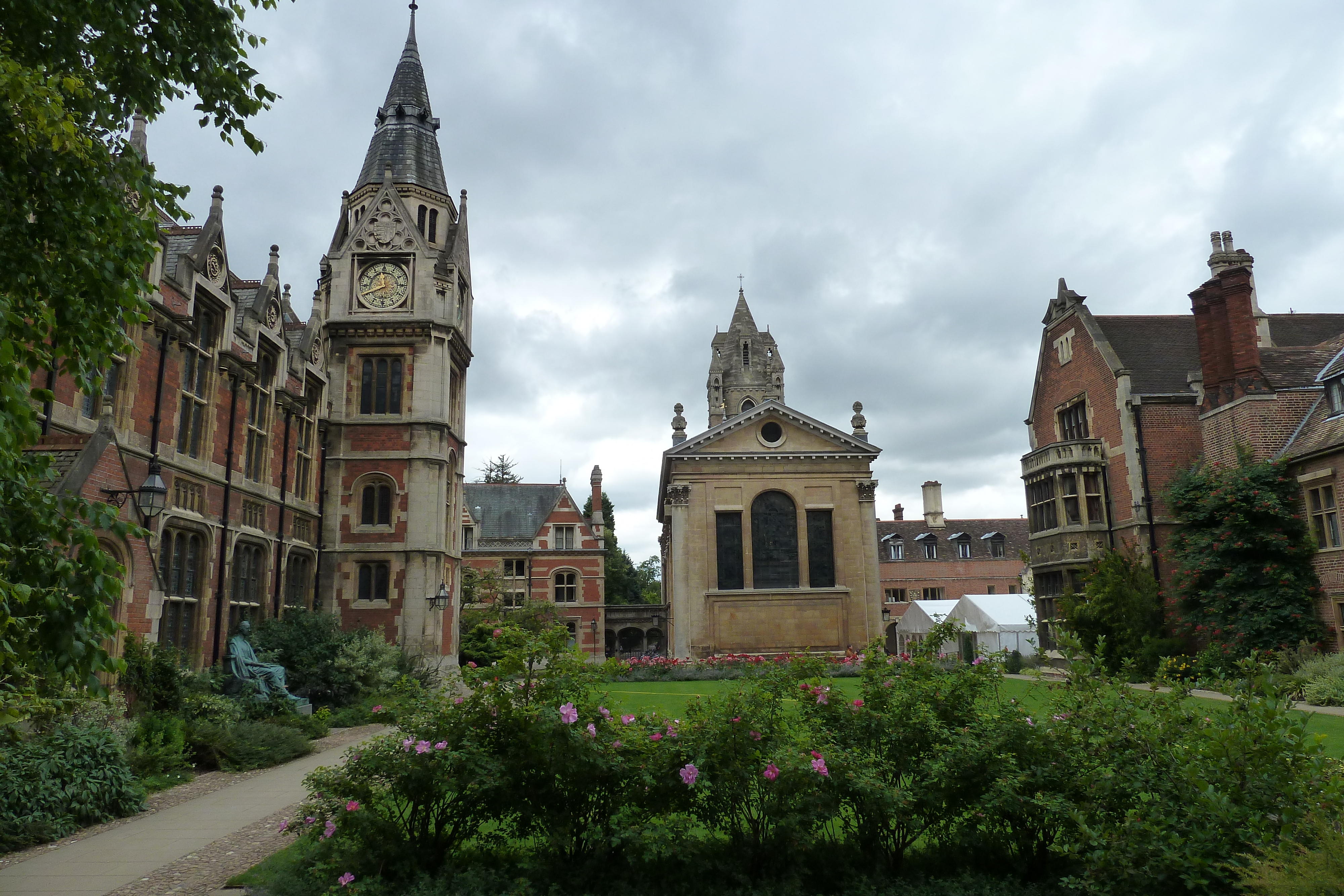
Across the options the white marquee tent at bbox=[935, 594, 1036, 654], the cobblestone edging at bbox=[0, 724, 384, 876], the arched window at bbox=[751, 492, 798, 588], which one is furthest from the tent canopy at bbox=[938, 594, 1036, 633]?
the cobblestone edging at bbox=[0, 724, 384, 876]

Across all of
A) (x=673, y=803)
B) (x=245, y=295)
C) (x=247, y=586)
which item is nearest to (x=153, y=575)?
(x=247, y=586)

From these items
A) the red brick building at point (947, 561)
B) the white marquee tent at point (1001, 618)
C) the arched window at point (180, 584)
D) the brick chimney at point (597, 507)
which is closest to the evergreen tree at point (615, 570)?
the brick chimney at point (597, 507)

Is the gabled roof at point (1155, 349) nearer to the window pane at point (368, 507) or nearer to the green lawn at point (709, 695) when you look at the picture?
the green lawn at point (709, 695)

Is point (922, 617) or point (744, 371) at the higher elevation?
point (744, 371)

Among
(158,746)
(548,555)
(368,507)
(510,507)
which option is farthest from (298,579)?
(510,507)

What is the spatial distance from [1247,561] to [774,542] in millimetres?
23015

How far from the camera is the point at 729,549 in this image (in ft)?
140

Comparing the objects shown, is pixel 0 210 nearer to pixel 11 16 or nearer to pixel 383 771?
pixel 11 16

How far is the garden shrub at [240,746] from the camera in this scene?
13680mm

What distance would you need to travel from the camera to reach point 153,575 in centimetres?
1595

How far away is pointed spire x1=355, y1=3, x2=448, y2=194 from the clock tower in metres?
1.58

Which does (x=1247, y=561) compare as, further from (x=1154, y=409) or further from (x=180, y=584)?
(x=180, y=584)

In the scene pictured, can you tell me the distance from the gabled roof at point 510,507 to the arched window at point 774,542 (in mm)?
18302

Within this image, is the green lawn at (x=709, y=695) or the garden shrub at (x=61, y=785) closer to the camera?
the green lawn at (x=709, y=695)
